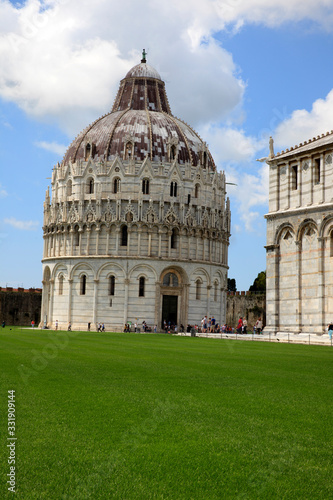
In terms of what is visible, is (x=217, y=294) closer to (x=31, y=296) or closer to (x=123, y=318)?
(x=123, y=318)

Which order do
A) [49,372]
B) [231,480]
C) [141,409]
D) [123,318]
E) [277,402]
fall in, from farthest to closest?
1. [123,318]
2. [49,372]
3. [277,402]
4. [141,409]
5. [231,480]

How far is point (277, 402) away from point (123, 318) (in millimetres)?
60729

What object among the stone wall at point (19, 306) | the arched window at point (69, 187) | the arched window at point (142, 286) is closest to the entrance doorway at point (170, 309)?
the arched window at point (142, 286)

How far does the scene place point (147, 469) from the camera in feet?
24.5

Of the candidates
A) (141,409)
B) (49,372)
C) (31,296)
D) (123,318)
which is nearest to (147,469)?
(141,409)

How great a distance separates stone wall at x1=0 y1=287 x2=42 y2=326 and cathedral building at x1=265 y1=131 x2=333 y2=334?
5869 cm

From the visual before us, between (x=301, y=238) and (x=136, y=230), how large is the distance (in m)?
33.4

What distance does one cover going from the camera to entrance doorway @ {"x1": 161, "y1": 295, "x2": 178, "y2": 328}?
73.1 m

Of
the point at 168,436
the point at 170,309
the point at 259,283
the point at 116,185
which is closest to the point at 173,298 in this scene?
the point at 170,309

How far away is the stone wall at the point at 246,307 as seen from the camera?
92.4 meters

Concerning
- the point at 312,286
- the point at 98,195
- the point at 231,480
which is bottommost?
the point at 231,480

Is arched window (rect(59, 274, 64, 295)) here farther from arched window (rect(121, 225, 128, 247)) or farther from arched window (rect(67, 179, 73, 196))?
arched window (rect(67, 179, 73, 196))

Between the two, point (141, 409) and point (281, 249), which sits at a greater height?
point (281, 249)

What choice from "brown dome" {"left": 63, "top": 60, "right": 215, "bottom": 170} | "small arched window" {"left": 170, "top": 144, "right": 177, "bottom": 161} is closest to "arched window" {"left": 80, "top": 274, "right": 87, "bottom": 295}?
"brown dome" {"left": 63, "top": 60, "right": 215, "bottom": 170}
